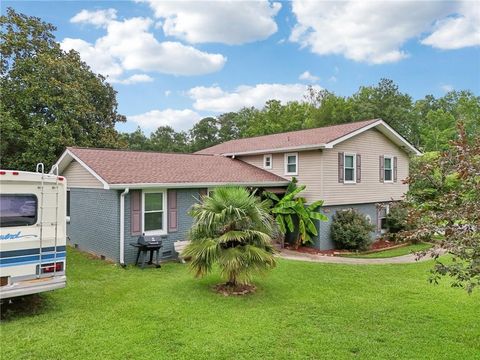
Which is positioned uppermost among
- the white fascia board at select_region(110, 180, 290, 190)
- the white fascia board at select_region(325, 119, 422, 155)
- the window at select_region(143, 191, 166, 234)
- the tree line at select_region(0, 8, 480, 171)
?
the tree line at select_region(0, 8, 480, 171)

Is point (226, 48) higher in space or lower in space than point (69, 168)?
higher

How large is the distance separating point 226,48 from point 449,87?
1963 inches

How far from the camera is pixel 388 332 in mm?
6234

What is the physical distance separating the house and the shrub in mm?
405

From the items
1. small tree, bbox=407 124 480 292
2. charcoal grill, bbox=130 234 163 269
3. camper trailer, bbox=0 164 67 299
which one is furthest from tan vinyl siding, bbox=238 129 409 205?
camper trailer, bbox=0 164 67 299

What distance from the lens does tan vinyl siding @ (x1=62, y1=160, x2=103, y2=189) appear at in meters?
12.9

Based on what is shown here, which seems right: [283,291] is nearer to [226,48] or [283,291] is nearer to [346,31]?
[346,31]

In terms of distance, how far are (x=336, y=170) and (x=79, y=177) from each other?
10.9 meters

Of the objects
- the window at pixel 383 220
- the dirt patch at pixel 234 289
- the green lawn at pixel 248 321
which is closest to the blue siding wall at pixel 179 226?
the green lawn at pixel 248 321

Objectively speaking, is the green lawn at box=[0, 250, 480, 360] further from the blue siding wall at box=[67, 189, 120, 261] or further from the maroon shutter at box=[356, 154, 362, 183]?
the maroon shutter at box=[356, 154, 362, 183]

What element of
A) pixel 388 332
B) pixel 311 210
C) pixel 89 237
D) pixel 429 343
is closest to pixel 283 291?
pixel 388 332

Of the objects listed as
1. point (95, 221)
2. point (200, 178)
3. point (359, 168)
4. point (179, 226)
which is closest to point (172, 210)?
point (179, 226)

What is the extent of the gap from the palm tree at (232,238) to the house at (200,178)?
393 cm

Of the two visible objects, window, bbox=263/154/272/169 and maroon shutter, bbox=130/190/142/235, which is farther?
window, bbox=263/154/272/169
